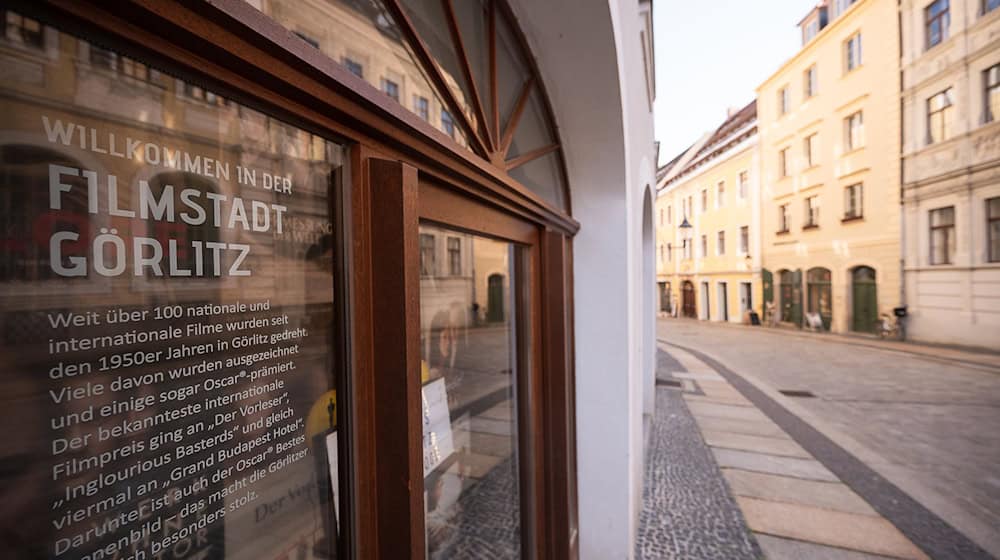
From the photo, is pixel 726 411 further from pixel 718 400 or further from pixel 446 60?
pixel 446 60

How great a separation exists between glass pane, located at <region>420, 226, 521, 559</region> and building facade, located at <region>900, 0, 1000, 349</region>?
17.3m

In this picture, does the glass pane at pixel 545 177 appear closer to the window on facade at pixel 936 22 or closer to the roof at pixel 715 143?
the window on facade at pixel 936 22

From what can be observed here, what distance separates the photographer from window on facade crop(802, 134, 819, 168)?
19.2m

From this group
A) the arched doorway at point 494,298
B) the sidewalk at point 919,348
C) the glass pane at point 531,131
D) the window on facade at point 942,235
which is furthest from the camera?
the window on facade at point 942,235

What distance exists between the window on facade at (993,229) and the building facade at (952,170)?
2 centimetres

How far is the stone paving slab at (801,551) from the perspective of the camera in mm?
3414

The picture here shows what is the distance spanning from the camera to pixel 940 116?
47.2 feet

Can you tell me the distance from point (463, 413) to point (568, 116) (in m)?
1.87

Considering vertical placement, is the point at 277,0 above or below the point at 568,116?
below

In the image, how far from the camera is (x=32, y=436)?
53 cm

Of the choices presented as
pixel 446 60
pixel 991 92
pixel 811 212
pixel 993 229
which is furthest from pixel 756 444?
pixel 811 212

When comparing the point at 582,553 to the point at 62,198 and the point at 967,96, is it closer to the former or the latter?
the point at 62,198

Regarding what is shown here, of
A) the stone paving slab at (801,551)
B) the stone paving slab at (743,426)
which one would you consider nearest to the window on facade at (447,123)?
the stone paving slab at (801,551)

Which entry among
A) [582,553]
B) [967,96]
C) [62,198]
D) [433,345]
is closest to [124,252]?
[62,198]
